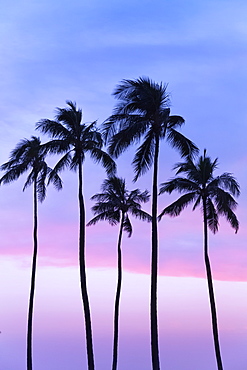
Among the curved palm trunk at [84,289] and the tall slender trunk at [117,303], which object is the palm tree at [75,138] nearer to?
the curved palm trunk at [84,289]

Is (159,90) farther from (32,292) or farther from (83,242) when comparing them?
(32,292)

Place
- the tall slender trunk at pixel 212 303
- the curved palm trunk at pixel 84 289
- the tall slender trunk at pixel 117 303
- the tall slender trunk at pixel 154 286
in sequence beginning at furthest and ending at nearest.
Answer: the tall slender trunk at pixel 117 303, the tall slender trunk at pixel 212 303, the curved palm trunk at pixel 84 289, the tall slender trunk at pixel 154 286

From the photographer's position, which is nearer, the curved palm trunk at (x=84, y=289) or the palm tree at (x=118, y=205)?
the curved palm trunk at (x=84, y=289)

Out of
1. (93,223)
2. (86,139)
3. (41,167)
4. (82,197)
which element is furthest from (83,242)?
(93,223)

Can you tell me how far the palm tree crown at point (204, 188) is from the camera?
4850 cm

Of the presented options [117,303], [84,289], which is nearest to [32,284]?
[117,303]

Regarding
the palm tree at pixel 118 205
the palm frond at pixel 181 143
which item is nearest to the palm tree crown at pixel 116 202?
the palm tree at pixel 118 205

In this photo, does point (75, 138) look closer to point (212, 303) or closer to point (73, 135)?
point (73, 135)

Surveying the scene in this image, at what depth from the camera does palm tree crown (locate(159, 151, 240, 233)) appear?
48.5 m

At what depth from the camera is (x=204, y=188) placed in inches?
1930

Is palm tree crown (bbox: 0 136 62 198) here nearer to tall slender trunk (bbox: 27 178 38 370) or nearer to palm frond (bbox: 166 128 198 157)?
tall slender trunk (bbox: 27 178 38 370)

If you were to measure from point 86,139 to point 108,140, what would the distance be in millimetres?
4140

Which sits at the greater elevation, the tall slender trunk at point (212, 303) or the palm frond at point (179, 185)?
the palm frond at point (179, 185)

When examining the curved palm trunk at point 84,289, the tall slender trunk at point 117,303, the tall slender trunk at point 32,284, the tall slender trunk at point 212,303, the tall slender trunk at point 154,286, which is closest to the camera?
the tall slender trunk at point 154,286
